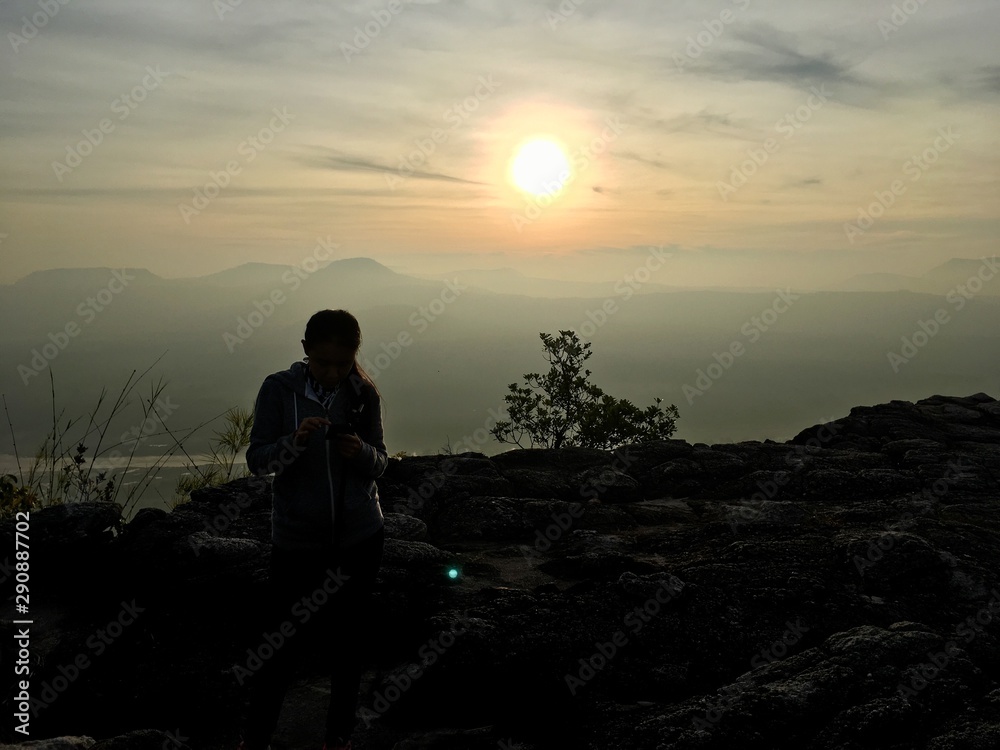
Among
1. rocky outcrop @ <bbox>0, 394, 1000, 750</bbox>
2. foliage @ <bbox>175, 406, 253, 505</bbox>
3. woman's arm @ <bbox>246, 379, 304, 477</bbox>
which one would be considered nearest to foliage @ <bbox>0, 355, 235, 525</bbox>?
foliage @ <bbox>175, 406, 253, 505</bbox>

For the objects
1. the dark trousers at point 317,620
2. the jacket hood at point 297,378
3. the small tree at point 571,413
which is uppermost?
the small tree at point 571,413

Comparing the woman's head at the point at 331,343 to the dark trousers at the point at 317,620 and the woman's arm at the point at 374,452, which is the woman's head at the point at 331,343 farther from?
the dark trousers at the point at 317,620

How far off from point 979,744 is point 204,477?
960 centimetres

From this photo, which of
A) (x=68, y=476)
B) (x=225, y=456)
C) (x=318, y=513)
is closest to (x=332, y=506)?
(x=318, y=513)

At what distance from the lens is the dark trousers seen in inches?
175

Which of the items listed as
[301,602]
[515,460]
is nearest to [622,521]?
[515,460]

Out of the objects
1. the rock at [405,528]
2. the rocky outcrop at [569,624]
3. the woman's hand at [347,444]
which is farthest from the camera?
the rock at [405,528]

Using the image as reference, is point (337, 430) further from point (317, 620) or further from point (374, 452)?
point (317, 620)

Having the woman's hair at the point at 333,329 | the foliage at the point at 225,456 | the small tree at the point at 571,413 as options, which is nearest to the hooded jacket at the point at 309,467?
the woman's hair at the point at 333,329

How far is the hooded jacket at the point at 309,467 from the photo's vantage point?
14.6 ft

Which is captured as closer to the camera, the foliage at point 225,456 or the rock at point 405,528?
the rock at point 405,528

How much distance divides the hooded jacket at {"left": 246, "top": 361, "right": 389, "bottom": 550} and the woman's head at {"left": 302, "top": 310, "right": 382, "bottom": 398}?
165mm

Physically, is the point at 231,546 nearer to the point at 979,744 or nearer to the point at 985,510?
the point at 979,744

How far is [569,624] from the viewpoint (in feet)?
20.0
